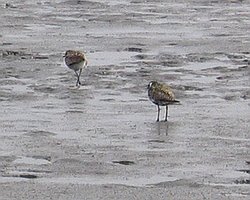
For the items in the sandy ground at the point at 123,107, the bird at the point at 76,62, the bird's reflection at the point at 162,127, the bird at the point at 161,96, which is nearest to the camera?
the sandy ground at the point at 123,107

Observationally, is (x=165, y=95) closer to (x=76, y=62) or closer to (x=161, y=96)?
(x=161, y=96)

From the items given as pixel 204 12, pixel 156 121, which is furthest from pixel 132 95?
pixel 204 12

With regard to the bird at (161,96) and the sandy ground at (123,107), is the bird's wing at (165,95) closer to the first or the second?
the bird at (161,96)

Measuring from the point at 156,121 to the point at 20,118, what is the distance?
1.79 m

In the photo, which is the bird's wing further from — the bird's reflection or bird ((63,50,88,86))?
bird ((63,50,88,86))

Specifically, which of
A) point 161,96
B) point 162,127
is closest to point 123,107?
point 161,96

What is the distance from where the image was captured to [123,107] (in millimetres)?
17906

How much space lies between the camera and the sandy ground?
13141 mm

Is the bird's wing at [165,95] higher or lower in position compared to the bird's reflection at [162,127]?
higher

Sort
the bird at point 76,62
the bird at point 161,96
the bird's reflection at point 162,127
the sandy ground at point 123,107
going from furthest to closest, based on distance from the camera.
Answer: the bird at point 76,62 → the bird at point 161,96 → the bird's reflection at point 162,127 → the sandy ground at point 123,107

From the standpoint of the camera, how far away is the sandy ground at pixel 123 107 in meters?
13.1

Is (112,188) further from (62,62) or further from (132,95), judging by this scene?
(62,62)

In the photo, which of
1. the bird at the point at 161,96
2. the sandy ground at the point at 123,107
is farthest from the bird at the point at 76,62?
the bird at the point at 161,96

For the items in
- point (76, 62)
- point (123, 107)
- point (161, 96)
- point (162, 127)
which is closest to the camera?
point (162, 127)
